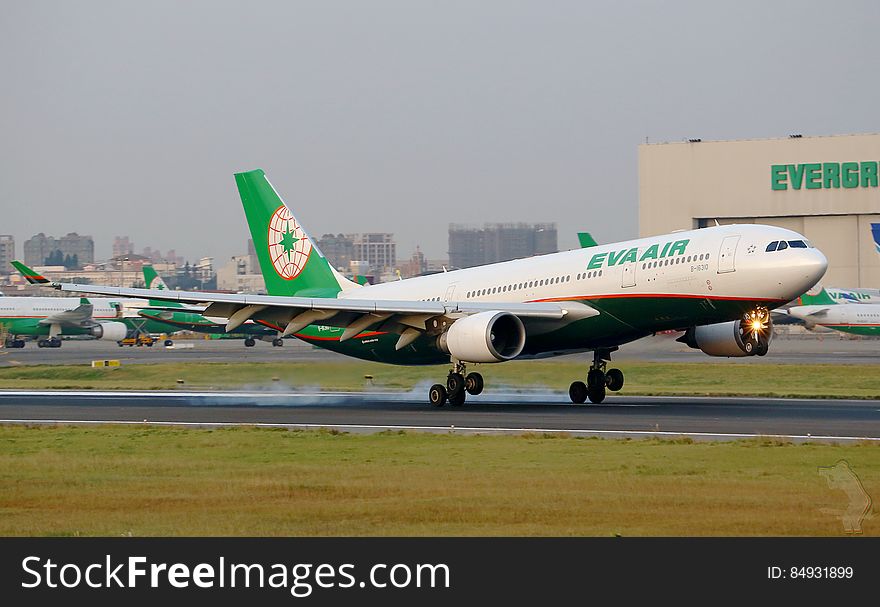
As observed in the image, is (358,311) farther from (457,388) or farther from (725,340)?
(725,340)

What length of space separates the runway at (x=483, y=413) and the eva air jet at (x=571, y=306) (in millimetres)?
1737

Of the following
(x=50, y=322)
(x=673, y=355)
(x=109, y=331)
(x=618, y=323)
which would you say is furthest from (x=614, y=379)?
(x=50, y=322)

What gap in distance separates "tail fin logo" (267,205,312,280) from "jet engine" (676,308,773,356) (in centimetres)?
1439

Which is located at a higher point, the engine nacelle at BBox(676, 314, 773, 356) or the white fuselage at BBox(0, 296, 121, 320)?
the white fuselage at BBox(0, 296, 121, 320)

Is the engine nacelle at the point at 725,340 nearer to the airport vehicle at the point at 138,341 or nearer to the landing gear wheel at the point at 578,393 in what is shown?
the landing gear wheel at the point at 578,393

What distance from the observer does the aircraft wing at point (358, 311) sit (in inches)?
1420

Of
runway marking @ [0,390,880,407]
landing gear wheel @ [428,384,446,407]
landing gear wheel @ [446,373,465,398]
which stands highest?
landing gear wheel @ [446,373,465,398]

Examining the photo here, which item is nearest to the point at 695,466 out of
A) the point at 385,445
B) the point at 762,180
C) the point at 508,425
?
the point at 385,445

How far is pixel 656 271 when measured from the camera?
34.2m

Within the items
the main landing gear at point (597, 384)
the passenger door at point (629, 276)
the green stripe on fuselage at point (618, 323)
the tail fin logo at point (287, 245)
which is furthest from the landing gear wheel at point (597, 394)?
the tail fin logo at point (287, 245)

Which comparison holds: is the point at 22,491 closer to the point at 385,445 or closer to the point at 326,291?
the point at 385,445

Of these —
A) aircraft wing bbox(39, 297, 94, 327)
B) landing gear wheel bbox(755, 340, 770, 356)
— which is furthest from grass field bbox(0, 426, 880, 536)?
aircraft wing bbox(39, 297, 94, 327)

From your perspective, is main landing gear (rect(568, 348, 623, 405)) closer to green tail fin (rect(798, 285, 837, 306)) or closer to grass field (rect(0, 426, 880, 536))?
grass field (rect(0, 426, 880, 536))

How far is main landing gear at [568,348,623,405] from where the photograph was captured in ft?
128
